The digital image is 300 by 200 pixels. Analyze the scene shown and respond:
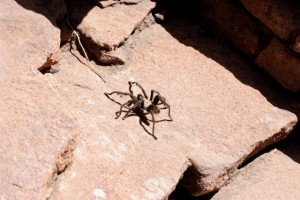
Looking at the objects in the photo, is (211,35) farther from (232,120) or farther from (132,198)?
(132,198)

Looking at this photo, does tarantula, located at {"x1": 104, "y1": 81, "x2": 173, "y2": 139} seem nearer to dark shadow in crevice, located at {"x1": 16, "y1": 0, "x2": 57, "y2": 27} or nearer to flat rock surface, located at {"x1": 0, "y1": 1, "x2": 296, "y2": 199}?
flat rock surface, located at {"x1": 0, "y1": 1, "x2": 296, "y2": 199}

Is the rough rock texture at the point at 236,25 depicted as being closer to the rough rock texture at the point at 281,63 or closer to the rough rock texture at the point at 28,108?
the rough rock texture at the point at 281,63

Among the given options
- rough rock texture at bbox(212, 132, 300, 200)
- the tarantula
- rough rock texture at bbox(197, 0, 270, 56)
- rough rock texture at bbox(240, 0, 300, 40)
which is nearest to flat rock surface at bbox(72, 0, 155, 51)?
the tarantula

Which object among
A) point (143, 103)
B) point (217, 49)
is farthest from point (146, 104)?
point (217, 49)

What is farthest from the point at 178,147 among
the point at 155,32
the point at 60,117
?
the point at 155,32

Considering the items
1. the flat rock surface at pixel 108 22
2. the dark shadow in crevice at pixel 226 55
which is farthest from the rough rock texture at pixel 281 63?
the flat rock surface at pixel 108 22
